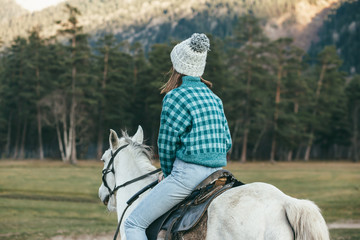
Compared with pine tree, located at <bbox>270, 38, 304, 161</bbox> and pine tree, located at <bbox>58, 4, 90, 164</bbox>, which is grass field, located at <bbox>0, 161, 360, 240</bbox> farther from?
pine tree, located at <bbox>270, 38, 304, 161</bbox>

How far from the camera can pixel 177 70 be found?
14.2 feet

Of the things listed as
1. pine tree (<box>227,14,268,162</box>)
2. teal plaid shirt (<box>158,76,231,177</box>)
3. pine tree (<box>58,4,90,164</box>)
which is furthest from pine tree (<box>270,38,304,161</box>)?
teal plaid shirt (<box>158,76,231,177</box>)

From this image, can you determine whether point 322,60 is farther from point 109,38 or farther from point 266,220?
point 266,220

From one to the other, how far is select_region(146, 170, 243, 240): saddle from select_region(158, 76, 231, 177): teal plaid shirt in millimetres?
173

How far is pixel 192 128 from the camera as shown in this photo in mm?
4074

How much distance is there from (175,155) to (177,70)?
2.82 ft

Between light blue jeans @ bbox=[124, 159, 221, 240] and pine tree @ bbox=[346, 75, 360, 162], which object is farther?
pine tree @ bbox=[346, 75, 360, 162]

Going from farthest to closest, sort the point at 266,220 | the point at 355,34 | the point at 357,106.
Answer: the point at 355,34
the point at 357,106
the point at 266,220

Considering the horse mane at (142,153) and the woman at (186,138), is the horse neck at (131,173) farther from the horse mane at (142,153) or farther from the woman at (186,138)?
the woman at (186,138)

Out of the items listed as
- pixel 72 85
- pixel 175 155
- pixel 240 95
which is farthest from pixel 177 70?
pixel 240 95

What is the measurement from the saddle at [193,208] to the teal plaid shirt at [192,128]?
17 cm

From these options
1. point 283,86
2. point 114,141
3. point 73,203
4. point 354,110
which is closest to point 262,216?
point 114,141

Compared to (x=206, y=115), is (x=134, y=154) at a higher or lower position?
lower

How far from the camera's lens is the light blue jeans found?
409cm
